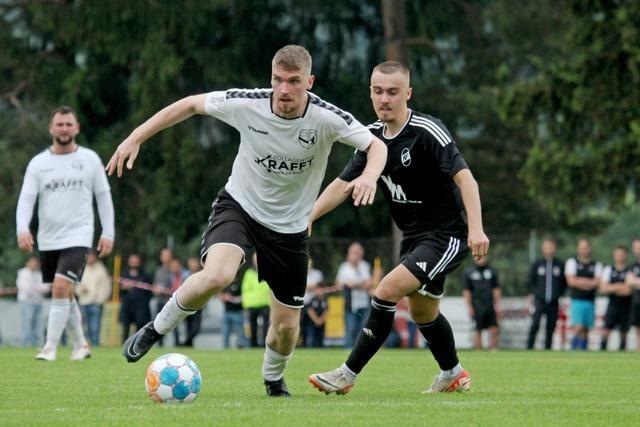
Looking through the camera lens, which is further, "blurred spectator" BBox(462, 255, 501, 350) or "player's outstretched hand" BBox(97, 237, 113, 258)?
"blurred spectator" BBox(462, 255, 501, 350)

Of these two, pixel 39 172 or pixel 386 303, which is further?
pixel 39 172

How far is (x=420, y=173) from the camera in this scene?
8656mm

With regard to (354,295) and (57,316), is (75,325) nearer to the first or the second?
(57,316)

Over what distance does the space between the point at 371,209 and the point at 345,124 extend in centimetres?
2631

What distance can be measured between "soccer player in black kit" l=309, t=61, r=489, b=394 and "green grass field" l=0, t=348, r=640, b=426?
1.34 feet

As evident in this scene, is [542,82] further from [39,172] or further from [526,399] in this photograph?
[526,399]

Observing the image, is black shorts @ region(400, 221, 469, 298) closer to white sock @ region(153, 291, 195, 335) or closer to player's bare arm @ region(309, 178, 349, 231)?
player's bare arm @ region(309, 178, 349, 231)

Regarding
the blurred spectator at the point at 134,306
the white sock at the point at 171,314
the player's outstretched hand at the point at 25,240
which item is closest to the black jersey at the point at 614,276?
the blurred spectator at the point at 134,306

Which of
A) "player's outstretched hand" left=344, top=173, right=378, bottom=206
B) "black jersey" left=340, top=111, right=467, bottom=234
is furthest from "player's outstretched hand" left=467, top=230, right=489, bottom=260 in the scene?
"player's outstretched hand" left=344, top=173, right=378, bottom=206

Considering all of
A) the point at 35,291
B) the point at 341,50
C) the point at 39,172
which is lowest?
the point at 35,291

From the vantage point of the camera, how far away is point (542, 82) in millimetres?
27453

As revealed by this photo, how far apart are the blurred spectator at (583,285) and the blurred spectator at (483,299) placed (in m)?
1.42

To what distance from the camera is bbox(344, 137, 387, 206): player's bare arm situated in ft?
23.4

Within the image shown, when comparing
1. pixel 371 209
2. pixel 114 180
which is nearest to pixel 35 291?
pixel 114 180
